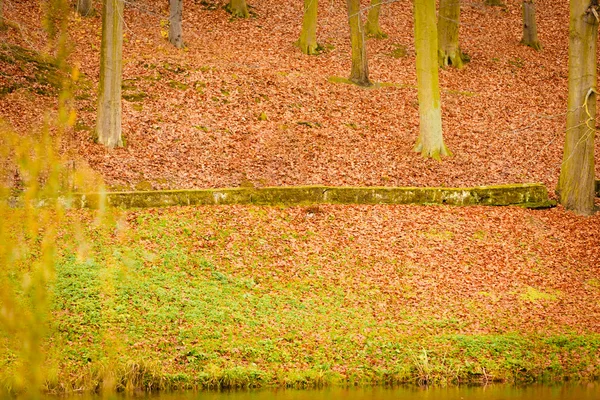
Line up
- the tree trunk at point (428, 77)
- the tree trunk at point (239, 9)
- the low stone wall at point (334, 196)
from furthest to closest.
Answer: the tree trunk at point (239, 9), the tree trunk at point (428, 77), the low stone wall at point (334, 196)

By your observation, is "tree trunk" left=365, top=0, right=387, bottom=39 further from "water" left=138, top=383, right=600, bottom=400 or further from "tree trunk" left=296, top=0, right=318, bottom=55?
"water" left=138, top=383, right=600, bottom=400

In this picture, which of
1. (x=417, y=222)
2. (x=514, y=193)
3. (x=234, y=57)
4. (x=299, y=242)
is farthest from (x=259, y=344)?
(x=234, y=57)

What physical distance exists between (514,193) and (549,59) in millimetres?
13850

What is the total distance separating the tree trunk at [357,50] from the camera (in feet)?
69.6

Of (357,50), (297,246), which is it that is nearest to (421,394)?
(297,246)

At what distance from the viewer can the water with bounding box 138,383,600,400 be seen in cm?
909

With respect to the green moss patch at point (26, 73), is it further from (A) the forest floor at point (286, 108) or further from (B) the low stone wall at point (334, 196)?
(B) the low stone wall at point (334, 196)

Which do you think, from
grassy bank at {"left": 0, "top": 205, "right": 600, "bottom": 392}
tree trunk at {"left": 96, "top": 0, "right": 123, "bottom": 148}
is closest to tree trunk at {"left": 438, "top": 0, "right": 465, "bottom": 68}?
grassy bank at {"left": 0, "top": 205, "right": 600, "bottom": 392}

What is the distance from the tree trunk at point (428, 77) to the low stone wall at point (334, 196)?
97.2 inches

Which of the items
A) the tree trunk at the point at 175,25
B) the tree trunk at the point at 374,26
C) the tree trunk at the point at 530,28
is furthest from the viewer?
the tree trunk at the point at 530,28

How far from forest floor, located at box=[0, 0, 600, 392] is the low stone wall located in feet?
0.97

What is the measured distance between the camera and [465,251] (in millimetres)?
13297

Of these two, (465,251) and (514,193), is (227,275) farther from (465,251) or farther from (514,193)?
(514,193)

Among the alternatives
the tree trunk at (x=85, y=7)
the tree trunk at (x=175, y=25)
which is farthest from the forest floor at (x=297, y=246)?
the tree trunk at (x=85, y=7)
